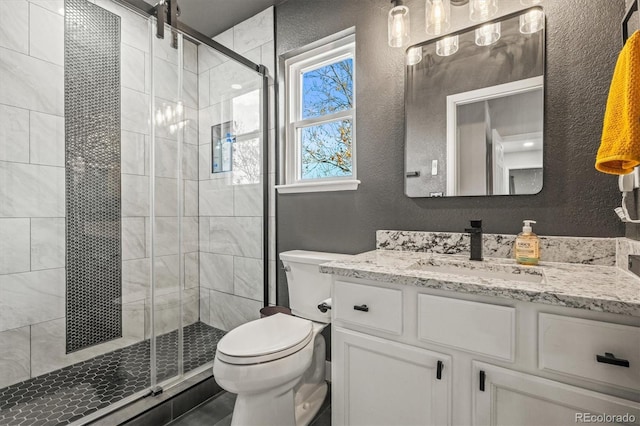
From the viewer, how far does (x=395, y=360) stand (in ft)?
3.49

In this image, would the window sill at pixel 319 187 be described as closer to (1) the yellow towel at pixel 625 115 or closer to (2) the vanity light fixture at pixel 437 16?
(2) the vanity light fixture at pixel 437 16

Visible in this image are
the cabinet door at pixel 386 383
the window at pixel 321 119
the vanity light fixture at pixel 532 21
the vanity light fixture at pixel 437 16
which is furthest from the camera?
the window at pixel 321 119

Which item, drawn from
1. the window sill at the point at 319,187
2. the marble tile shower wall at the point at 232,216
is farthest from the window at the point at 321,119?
the marble tile shower wall at the point at 232,216

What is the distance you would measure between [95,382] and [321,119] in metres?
2.08

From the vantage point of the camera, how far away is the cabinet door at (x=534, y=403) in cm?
76

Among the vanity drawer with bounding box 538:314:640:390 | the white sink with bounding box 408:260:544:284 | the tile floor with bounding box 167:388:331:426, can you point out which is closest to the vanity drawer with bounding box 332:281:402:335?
the white sink with bounding box 408:260:544:284

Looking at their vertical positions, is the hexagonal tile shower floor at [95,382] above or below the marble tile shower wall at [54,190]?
below

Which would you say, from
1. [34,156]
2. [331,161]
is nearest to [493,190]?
[331,161]

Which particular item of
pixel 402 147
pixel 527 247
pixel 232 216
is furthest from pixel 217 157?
pixel 527 247

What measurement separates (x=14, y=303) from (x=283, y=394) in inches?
64.4

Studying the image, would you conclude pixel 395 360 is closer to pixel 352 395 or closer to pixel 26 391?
pixel 352 395

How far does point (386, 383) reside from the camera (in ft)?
3.55

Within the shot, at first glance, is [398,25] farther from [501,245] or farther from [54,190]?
[54,190]

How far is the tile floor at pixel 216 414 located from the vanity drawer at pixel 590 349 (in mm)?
1138
